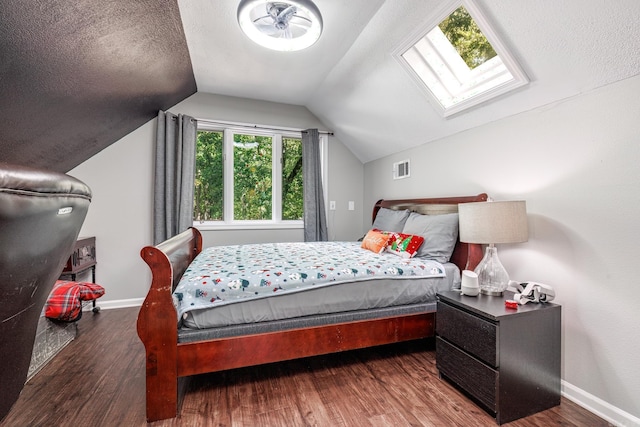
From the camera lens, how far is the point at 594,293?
5.11 ft

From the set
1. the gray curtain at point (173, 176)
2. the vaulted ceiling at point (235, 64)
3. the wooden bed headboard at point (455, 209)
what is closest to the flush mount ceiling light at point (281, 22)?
the vaulted ceiling at point (235, 64)

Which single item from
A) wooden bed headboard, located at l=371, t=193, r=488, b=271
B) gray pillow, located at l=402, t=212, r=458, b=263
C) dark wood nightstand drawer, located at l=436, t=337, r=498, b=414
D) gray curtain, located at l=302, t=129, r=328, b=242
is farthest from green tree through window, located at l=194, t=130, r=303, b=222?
dark wood nightstand drawer, located at l=436, t=337, r=498, b=414

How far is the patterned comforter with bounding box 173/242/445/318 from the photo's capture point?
156 cm

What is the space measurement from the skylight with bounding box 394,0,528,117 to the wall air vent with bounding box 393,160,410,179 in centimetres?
83

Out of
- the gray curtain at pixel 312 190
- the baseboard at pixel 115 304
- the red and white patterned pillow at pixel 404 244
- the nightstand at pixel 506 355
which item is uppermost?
the gray curtain at pixel 312 190

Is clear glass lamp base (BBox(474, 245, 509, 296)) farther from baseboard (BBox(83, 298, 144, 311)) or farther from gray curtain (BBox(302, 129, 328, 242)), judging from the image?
baseboard (BBox(83, 298, 144, 311))

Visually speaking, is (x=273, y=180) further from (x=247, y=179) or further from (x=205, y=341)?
(x=205, y=341)

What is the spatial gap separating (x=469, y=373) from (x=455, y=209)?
1.24m

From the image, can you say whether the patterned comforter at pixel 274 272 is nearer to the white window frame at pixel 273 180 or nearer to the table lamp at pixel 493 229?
the table lamp at pixel 493 229

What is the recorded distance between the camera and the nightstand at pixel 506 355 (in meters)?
1.43

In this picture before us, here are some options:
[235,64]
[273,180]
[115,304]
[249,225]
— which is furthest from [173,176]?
[115,304]

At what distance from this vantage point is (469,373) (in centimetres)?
157

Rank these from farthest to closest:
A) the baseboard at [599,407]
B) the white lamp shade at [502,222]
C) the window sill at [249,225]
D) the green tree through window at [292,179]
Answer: the green tree through window at [292,179], the window sill at [249,225], the white lamp shade at [502,222], the baseboard at [599,407]

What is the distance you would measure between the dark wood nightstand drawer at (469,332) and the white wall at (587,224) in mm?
209
